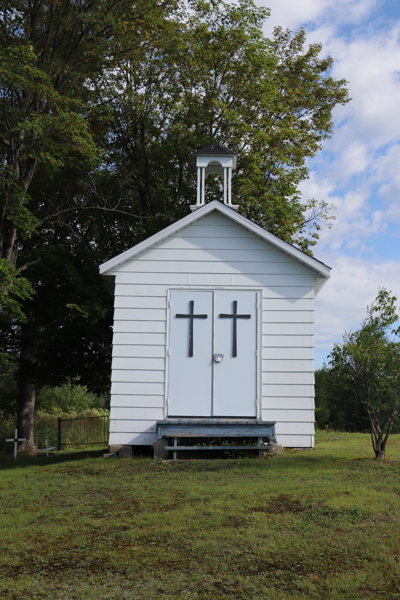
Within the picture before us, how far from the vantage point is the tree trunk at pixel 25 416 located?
78.1ft

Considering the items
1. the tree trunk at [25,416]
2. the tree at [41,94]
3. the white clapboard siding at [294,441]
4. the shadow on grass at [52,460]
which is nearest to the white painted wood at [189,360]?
the white clapboard siding at [294,441]

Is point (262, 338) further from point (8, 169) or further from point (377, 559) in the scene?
point (8, 169)

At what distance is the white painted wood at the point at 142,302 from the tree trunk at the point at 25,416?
11.4 metres

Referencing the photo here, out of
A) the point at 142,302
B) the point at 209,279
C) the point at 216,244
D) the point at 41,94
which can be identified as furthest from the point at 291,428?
the point at 41,94

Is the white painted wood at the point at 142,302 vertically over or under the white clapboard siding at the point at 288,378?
over

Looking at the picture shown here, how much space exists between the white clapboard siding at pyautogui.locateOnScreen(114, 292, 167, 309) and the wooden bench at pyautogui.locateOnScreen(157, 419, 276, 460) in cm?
259

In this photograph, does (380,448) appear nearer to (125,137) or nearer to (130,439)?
(130,439)

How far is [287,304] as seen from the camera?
545 inches

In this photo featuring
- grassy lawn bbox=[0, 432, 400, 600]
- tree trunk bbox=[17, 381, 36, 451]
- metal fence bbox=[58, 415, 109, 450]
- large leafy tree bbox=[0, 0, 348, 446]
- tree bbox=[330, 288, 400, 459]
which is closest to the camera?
grassy lawn bbox=[0, 432, 400, 600]

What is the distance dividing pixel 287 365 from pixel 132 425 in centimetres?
364

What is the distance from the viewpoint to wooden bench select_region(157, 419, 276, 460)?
12789 millimetres

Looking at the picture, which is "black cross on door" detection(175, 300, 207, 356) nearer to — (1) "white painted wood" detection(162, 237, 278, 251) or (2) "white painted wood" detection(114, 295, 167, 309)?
(2) "white painted wood" detection(114, 295, 167, 309)

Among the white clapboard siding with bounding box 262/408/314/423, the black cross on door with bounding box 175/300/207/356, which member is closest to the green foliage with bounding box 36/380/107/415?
the black cross on door with bounding box 175/300/207/356

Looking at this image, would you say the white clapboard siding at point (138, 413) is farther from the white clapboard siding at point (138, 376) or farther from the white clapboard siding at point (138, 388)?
the white clapboard siding at point (138, 376)
